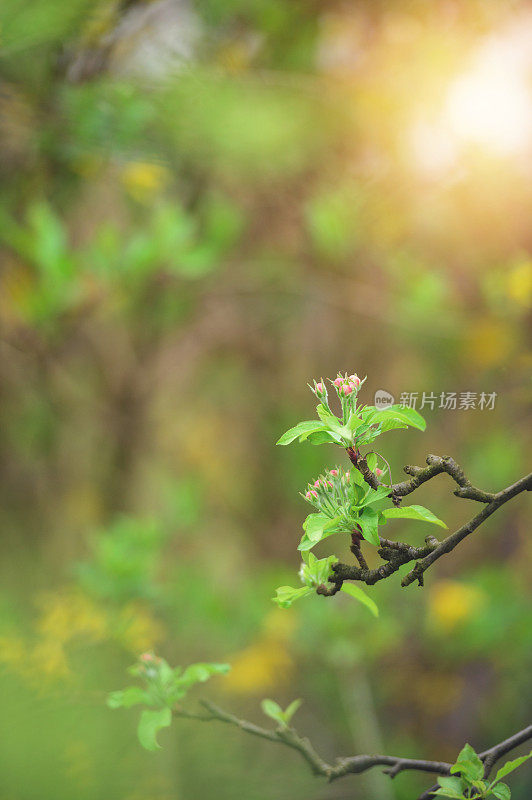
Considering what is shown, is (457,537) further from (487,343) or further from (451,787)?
(487,343)

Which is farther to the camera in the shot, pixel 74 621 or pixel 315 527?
pixel 74 621

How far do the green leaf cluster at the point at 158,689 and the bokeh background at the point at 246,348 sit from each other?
315 mm

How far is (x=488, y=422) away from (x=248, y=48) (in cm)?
63

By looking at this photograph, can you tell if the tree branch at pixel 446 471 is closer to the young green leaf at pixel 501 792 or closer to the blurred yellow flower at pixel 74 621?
the young green leaf at pixel 501 792

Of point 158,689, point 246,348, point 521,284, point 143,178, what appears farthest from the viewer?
point 246,348

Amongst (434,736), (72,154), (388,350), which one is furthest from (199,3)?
(434,736)

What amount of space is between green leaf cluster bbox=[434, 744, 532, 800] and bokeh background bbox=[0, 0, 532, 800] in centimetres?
31

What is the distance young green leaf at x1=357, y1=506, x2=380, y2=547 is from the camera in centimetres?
24

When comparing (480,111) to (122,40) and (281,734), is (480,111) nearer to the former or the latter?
(122,40)

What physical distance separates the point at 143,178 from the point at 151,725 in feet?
2.41

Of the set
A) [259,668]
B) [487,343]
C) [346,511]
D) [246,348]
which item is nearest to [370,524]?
[346,511]

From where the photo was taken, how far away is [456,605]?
901 millimetres

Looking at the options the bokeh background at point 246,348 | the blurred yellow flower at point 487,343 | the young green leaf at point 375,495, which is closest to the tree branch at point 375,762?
the young green leaf at point 375,495

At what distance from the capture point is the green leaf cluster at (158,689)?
308 millimetres
